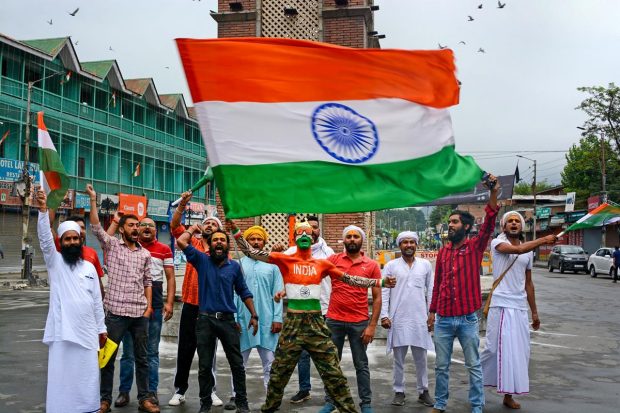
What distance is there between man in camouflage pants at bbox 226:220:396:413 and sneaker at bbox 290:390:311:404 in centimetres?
132

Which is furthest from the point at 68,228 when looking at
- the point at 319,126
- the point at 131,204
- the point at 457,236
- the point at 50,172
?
the point at 131,204

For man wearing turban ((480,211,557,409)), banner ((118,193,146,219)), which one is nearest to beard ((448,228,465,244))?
man wearing turban ((480,211,557,409))

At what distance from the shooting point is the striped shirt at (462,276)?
6.15 metres

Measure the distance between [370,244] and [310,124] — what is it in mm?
9999

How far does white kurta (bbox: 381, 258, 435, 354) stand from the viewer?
7055 millimetres

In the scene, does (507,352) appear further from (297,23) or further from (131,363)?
(297,23)

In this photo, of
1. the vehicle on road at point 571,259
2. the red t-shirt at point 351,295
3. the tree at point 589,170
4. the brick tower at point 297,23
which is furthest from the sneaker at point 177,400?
the tree at point 589,170

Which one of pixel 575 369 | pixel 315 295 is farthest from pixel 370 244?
pixel 315 295

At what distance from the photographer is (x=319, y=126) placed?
17.4ft

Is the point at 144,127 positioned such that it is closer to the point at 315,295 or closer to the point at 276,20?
the point at 276,20

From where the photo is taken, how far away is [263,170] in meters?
5.18

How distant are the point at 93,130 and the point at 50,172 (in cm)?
3159

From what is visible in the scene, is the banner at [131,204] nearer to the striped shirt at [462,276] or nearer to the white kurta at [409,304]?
the white kurta at [409,304]

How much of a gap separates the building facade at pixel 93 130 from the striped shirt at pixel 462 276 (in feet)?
87.2
